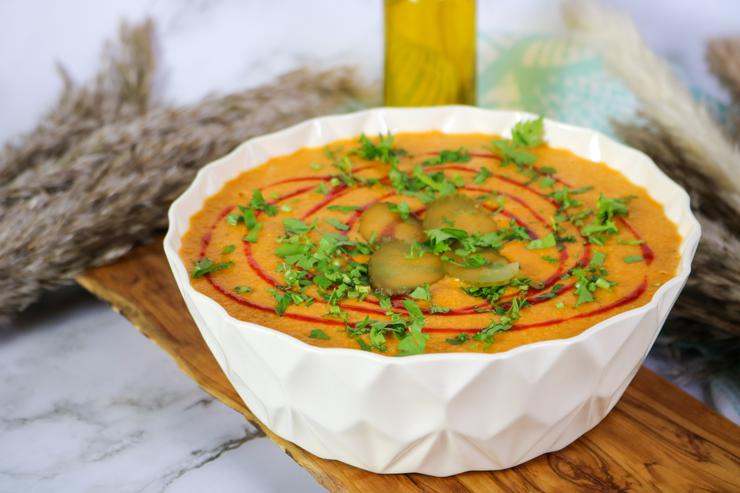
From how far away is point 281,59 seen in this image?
387 cm

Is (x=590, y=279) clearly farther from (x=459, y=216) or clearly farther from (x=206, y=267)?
(x=206, y=267)

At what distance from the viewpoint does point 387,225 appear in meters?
2.17

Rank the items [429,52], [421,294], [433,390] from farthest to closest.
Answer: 1. [429,52]
2. [421,294]
3. [433,390]

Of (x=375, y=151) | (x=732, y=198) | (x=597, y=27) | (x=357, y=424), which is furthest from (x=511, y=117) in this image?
(x=357, y=424)

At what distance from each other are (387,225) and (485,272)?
0.33m

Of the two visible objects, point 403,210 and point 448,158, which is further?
point 448,158

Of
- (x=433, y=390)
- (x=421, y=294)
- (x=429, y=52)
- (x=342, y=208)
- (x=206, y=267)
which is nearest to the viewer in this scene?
(x=433, y=390)

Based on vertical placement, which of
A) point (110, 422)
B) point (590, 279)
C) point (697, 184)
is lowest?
point (110, 422)

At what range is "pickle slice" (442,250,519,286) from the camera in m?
1.91

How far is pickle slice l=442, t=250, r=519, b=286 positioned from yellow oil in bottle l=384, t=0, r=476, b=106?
1.08 m

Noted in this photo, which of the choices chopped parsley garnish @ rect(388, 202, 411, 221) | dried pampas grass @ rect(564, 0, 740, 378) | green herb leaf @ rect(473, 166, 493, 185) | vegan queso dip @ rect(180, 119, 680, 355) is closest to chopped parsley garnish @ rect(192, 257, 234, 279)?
vegan queso dip @ rect(180, 119, 680, 355)

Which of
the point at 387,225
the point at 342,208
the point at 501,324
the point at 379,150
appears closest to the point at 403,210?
the point at 387,225

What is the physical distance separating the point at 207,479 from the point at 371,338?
59cm

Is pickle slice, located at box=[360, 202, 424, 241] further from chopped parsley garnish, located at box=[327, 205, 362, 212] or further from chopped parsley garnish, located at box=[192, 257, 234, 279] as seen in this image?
chopped parsley garnish, located at box=[192, 257, 234, 279]
